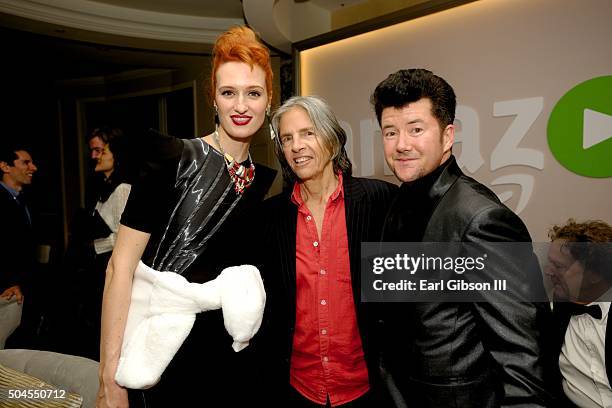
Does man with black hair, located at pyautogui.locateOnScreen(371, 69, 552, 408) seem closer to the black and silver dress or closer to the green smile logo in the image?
the black and silver dress

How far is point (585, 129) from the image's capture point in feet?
8.83

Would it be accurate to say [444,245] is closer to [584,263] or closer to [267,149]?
[584,263]

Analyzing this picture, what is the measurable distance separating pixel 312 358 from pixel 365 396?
0.23 metres

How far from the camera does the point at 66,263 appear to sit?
3023 mm

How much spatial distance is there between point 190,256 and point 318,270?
17.9 inches

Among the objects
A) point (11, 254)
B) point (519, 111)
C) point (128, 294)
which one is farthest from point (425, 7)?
point (11, 254)

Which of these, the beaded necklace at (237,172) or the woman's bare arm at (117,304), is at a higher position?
the beaded necklace at (237,172)

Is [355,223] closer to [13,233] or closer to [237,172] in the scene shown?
[237,172]

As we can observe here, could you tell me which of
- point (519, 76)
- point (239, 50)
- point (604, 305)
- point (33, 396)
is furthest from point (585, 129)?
point (33, 396)

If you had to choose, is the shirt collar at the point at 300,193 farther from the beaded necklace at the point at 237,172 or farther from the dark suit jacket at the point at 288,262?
the beaded necklace at the point at 237,172

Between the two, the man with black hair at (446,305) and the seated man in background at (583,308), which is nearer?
the man with black hair at (446,305)

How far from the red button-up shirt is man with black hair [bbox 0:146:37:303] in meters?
2.51

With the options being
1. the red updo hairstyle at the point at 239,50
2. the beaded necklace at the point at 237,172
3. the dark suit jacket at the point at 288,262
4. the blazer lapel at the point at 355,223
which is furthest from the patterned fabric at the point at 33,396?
the red updo hairstyle at the point at 239,50

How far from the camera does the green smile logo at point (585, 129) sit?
8.61ft
